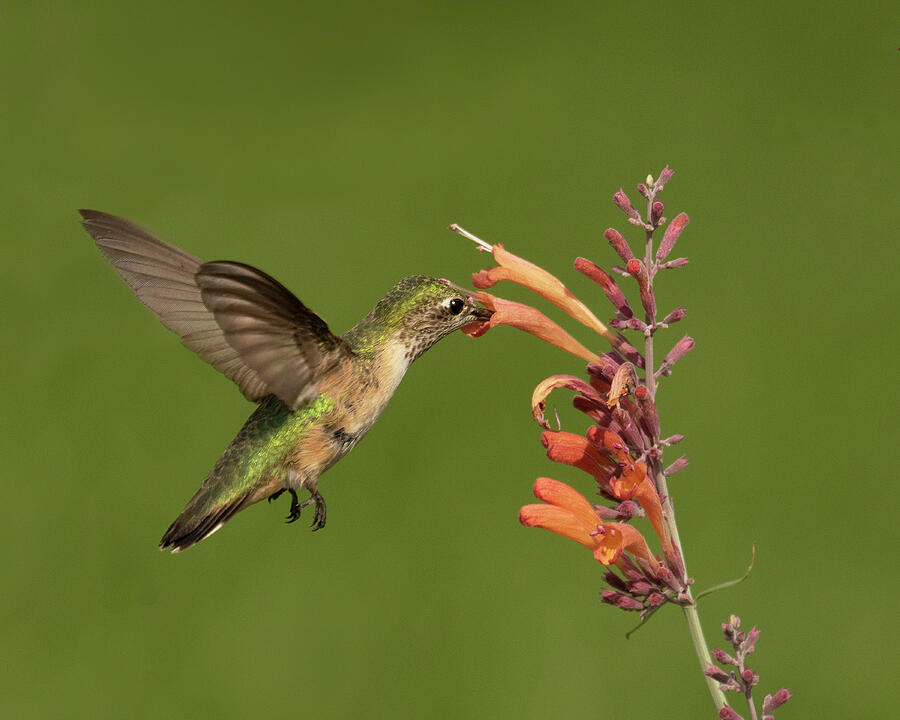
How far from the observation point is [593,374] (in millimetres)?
1357

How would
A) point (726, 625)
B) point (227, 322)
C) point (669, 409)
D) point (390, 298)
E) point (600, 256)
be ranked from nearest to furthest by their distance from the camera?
point (726, 625) → point (227, 322) → point (390, 298) → point (669, 409) → point (600, 256)

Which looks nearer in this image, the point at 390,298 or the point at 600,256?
the point at 390,298

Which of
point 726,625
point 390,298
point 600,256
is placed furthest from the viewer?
point 600,256

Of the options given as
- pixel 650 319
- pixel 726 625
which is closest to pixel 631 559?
pixel 726 625

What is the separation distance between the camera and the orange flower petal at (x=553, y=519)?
1.39 m

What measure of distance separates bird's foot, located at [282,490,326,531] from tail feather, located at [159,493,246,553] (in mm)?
87

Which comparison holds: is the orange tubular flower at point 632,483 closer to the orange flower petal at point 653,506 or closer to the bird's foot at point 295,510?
the orange flower petal at point 653,506

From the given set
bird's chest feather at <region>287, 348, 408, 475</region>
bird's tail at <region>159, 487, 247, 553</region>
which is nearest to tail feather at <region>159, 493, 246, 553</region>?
bird's tail at <region>159, 487, 247, 553</region>

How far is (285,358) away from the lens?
61.6 inches

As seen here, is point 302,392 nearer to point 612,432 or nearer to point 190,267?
point 190,267

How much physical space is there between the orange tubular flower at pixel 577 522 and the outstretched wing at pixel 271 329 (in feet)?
1.37

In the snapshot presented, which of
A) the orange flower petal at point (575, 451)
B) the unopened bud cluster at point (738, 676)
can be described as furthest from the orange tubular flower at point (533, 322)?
the unopened bud cluster at point (738, 676)

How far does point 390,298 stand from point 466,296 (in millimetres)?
135

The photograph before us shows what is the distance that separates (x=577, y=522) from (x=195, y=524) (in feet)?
2.18
